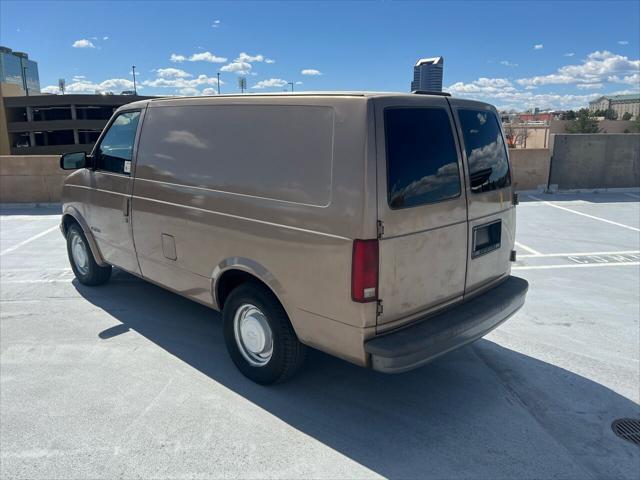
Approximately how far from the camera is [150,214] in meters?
4.25

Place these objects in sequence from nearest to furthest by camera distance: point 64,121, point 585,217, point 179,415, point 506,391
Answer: point 179,415 → point 506,391 → point 585,217 → point 64,121

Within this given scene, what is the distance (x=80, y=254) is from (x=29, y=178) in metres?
7.10

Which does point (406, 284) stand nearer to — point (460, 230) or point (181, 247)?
point (460, 230)

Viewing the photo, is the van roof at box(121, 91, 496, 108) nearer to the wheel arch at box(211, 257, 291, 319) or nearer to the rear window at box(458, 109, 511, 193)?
the rear window at box(458, 109, 511, 193)

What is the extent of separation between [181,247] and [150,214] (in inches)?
20.4

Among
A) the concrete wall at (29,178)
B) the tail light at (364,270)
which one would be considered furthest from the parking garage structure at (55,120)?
the tail light at (364,270)

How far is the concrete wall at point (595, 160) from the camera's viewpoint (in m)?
13.2

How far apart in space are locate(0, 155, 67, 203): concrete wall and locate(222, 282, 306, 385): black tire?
31.7 feet

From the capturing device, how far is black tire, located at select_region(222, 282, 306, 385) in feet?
10.8

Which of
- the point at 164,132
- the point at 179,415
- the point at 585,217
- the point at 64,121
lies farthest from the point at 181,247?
the point at 64,121

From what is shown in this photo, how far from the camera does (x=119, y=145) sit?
15.6 ft

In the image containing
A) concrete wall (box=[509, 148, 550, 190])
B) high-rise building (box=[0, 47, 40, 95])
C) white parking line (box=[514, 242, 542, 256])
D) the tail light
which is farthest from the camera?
high-rise building (box=[0, 47, 40, 95])

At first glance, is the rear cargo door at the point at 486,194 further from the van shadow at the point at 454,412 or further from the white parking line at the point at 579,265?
the white parking line at the point at 579,265

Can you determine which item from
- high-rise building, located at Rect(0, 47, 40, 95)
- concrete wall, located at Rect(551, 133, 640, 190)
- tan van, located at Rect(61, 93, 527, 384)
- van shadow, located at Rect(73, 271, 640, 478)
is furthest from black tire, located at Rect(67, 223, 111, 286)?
high-rise building, located at Rect(0, 47, 40, 95)
